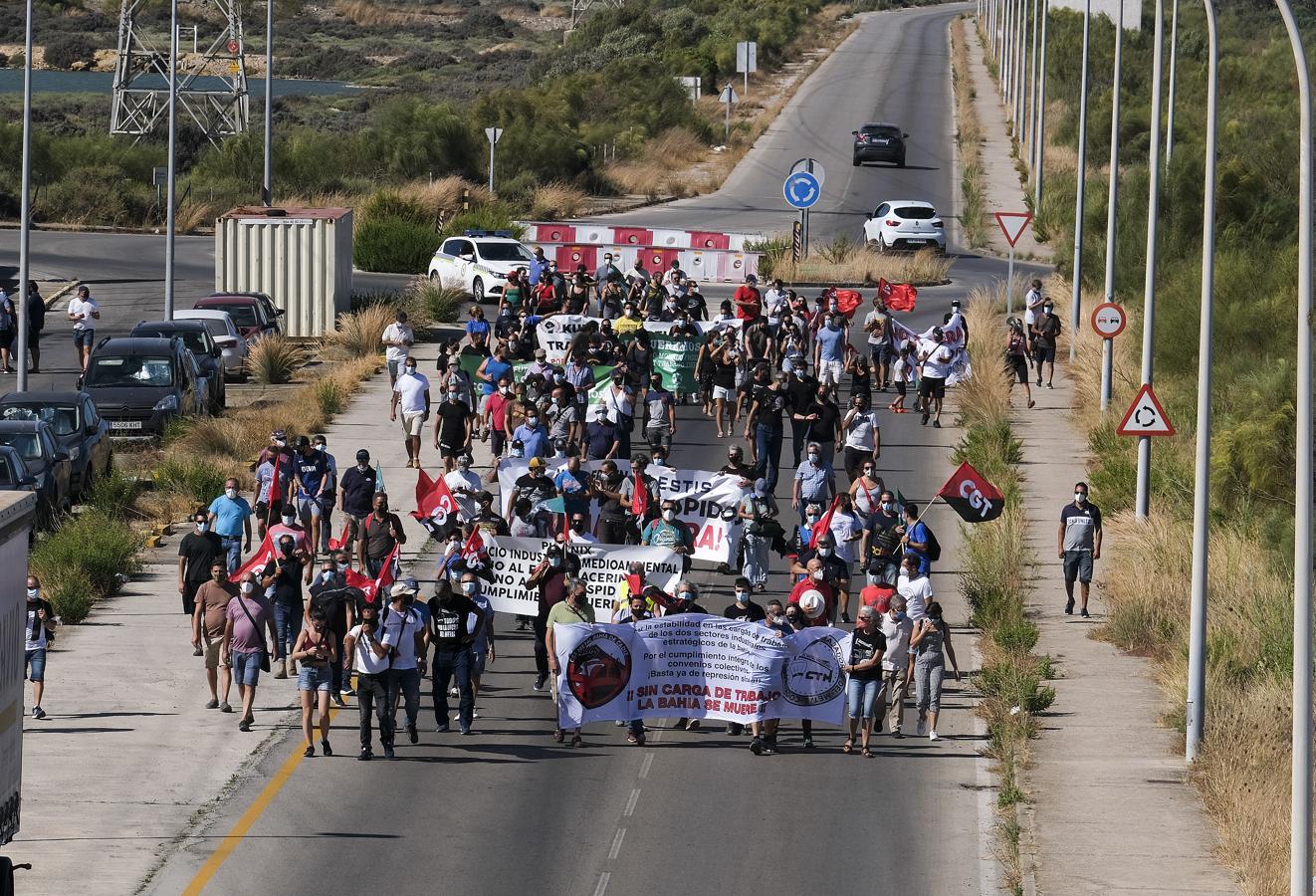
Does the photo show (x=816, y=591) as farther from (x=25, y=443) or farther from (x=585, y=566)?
(x=25, y=443)

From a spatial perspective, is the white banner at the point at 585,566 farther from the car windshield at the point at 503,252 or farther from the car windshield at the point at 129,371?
the car windshield at the point at 503,252

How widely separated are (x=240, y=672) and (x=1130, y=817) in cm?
771

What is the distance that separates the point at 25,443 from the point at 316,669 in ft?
33.6

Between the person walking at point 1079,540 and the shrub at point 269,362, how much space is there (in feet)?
63.4

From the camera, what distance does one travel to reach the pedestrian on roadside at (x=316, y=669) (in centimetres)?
1719

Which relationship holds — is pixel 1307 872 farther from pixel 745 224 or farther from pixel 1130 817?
pixel 745 224

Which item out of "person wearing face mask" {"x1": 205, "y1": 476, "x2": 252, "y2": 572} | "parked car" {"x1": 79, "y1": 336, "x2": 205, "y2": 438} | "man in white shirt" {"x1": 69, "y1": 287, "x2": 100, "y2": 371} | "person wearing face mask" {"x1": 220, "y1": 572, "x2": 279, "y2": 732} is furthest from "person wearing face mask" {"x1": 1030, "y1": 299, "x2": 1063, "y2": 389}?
"person wearing face mask" {"x1": 220, "y1": 572, "x2": 279, "y2": 732}

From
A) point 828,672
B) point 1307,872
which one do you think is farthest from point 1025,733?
point 1307,872

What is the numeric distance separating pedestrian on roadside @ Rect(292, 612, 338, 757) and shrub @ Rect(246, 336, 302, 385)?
20912mm

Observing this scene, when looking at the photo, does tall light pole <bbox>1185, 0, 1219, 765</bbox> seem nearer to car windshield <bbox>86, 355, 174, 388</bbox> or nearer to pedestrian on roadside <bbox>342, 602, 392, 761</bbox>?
pedestrian on roadside <bbox>342, 602, 392, 761</bbox>

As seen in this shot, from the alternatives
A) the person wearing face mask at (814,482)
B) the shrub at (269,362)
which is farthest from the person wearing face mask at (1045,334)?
the shrub at (269,362)

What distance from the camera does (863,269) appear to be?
48.4 metres

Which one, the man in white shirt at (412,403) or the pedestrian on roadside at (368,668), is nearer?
the pedestrian on roadside at (368,668)

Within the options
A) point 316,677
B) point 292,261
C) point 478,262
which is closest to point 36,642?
point 316,677
